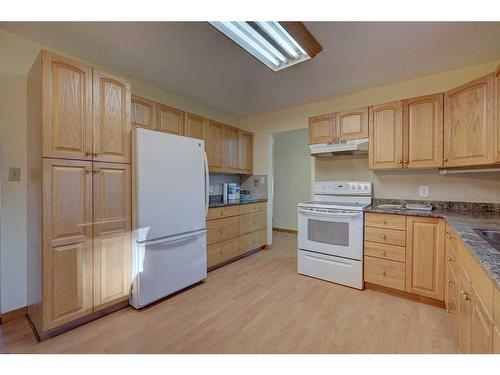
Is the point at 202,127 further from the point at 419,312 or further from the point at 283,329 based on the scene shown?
the point at 419,312

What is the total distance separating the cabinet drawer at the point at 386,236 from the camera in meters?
2.20

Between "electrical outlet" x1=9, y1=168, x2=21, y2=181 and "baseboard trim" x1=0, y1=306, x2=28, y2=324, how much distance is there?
109 cm

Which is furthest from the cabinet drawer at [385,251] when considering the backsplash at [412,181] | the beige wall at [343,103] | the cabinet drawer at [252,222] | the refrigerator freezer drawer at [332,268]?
the beige wall at [343,103]

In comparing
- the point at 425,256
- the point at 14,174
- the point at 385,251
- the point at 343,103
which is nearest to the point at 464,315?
the point at 425,256

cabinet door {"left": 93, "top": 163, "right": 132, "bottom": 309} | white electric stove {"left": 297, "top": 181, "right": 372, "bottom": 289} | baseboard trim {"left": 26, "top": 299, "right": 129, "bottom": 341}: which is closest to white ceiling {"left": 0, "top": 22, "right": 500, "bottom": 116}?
cabinet door {"left": 93, "top": 163, "right": 132, "bottom": 309}

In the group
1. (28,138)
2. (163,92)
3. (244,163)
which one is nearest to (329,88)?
(244,163)

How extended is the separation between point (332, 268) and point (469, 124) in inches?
72.8

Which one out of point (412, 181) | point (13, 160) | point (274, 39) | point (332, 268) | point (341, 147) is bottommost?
point (332, 268)

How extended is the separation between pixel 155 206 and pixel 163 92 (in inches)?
68.6

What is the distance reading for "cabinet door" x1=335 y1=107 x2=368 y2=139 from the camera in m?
2.63

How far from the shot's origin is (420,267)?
2111 mm

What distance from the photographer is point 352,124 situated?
271cm

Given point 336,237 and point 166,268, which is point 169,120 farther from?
point 336,237

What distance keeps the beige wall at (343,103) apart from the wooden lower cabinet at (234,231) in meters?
0.85
